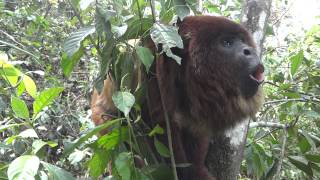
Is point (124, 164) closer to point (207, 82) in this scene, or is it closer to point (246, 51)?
point (207, 82)

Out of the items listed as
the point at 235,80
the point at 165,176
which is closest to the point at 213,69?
the point at 235,80

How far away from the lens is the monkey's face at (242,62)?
7.36 feet

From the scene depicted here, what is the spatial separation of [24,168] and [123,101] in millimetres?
411

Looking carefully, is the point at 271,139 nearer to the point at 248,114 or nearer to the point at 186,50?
the point at 248,114

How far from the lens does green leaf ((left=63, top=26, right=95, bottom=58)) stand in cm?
162

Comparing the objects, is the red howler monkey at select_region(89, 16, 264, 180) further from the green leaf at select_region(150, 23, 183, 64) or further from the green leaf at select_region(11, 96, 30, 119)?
the green leaf at select_region(11, 96, 30, 119)

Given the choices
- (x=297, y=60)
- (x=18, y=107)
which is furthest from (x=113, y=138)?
(x=297, y=60)

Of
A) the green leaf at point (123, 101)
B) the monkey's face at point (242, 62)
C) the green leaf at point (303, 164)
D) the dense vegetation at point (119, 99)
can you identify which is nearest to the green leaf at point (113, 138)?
the dense vegetation at point (119, 99)

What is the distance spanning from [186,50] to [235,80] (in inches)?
12.0

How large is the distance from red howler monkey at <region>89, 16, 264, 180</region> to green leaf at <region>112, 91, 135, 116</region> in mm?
612

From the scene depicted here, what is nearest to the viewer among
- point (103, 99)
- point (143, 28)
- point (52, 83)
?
point (143, 28)

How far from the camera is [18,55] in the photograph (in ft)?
13.8

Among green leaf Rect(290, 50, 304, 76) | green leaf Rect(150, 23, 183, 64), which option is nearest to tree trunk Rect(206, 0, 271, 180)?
green leaf Rect(290, 50, 304, 76)

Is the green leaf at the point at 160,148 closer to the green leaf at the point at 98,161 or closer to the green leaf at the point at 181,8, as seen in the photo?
the green leaf at the point at 98,161
